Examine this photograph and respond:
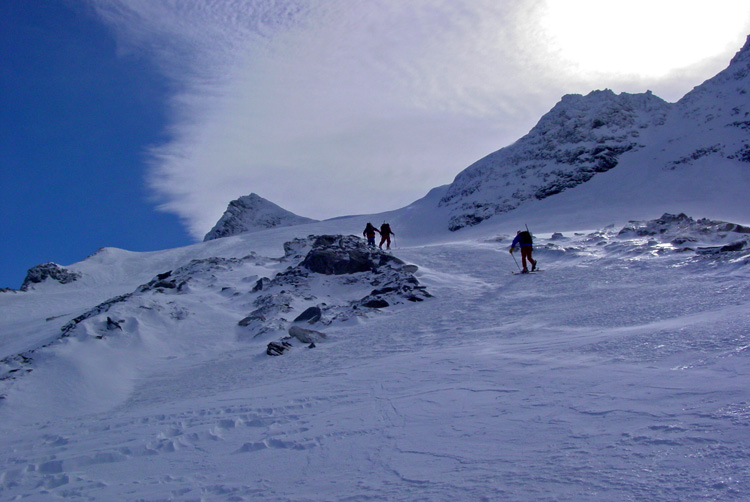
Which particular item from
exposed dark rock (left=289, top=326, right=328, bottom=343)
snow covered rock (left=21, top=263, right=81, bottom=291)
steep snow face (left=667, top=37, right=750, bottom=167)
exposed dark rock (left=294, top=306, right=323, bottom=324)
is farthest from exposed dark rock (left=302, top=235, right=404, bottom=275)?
steep snow face (left=667, top=37, right=750, bottom=167)

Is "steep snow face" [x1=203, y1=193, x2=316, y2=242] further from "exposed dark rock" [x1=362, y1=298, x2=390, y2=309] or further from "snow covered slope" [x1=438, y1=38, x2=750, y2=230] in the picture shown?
"exposed dark rock" [x1=362, y1=298, x2=390, y2=309]

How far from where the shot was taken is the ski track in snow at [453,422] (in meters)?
3.71

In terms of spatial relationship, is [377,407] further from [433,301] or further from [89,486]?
[433,301]

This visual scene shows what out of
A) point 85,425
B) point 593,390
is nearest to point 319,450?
point 593,390

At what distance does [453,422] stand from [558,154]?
50476 mm

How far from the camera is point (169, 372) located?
10.3 m

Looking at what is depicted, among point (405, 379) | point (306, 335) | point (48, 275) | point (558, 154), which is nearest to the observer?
point (405, 379)

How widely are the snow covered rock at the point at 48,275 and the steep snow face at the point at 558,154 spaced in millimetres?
29032

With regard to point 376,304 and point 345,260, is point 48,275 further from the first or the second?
point 376,304

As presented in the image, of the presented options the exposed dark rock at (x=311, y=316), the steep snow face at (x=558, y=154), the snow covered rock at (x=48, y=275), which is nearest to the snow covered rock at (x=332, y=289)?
the exposed dark rock at (x=311, y=316)

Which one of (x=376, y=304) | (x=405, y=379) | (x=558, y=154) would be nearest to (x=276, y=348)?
(x=376, y=304)

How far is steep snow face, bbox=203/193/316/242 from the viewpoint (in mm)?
90688

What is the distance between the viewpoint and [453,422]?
195 inches

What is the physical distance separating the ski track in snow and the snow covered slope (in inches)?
Result: 1134
